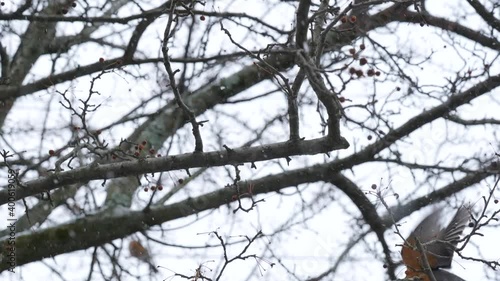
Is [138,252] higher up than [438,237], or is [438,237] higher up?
[138,252]

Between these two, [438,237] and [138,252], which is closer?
[438,237]

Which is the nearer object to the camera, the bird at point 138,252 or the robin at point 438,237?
the robin at point 438,237

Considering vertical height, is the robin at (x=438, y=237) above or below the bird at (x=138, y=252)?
below

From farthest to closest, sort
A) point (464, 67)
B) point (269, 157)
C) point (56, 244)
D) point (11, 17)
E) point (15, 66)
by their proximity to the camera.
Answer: point (15, 66)
point (464, 67)
point (11, 17)
point (56, 244)
point (269, 157)

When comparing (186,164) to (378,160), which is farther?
(378,160)

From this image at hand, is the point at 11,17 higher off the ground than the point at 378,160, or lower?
higher

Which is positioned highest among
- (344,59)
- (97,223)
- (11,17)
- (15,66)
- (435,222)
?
(15,66)

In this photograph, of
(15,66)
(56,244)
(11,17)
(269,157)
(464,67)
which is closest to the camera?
(269,157)

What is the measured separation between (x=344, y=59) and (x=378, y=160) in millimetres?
920

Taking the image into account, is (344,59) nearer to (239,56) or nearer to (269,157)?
(239,56)

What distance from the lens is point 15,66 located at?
8.03 meters

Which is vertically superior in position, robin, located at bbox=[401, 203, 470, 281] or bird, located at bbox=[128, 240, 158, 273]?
bird, located at bbox=[128, 240, 158, 273]

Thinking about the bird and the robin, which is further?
the bird

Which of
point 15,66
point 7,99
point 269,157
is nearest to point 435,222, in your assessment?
point 269,157
